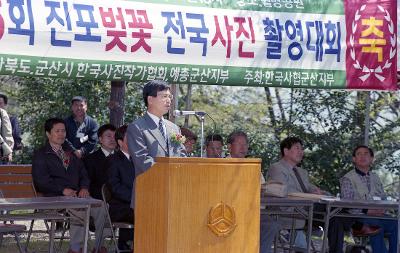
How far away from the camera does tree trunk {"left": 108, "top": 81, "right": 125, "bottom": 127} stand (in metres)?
12.4

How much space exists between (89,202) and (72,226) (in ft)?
4.03

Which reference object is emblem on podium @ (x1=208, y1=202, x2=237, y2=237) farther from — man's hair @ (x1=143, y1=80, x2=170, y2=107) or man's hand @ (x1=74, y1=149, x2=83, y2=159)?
man's hand @ (x1=74, y1=149, x2=83, y2=159)

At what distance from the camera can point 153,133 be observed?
6867mm

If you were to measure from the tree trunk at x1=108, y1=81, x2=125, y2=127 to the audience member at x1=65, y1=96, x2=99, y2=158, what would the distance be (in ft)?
3.85

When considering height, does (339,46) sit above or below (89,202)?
above

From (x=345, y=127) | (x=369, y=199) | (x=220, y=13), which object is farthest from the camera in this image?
(x=345, y=127)

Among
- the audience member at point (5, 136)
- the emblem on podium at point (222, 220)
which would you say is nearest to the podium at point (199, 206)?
the emblem on podium at point (222, 220)

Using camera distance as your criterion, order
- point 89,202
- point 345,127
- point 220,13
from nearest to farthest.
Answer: point 89,202 → point 220,13 → point 345,127

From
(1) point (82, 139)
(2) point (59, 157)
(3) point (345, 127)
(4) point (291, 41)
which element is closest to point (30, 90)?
(1) point (82, 139)

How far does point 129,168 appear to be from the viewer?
28.1ft

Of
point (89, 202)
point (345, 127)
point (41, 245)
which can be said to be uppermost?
point (345, 127)

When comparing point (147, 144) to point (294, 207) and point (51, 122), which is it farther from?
point (294, 207)

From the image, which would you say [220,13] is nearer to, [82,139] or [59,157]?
[59,157]

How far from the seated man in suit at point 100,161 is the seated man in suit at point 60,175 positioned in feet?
1.62
